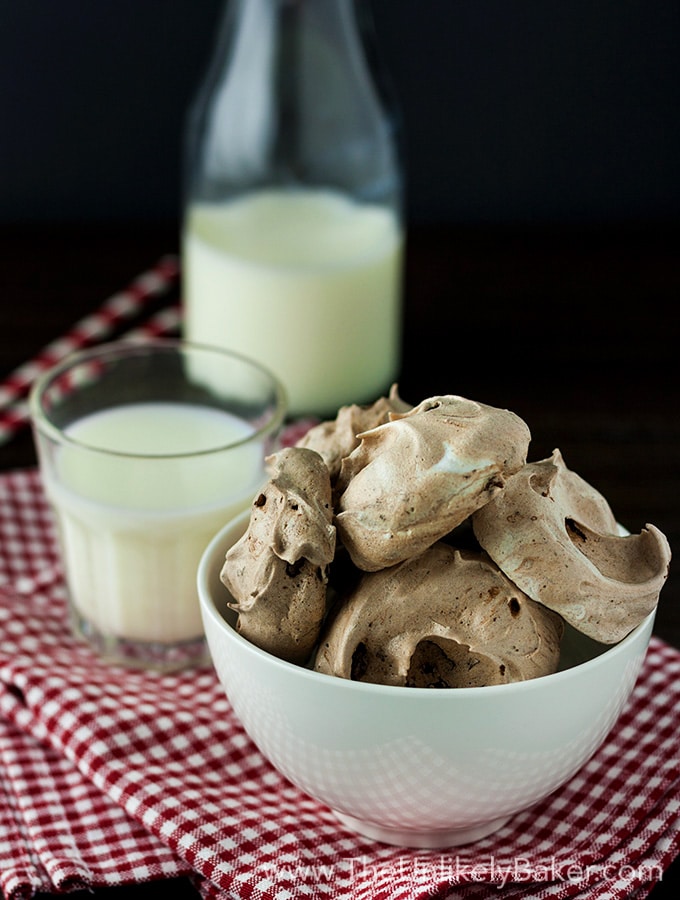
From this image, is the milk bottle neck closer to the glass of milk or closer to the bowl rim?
the glass of milk

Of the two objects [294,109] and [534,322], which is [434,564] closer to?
[294,109]

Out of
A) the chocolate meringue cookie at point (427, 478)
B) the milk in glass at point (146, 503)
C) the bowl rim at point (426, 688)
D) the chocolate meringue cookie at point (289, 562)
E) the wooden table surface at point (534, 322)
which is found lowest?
the wooden table surface at point (534, 322)

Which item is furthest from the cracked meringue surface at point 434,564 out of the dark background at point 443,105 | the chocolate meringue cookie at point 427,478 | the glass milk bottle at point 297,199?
the dark background at point 443,105

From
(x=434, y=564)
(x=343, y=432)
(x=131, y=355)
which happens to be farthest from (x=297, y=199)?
(x=434, y=564)

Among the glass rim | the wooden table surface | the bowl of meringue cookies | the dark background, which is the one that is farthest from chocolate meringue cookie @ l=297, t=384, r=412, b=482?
the dark background

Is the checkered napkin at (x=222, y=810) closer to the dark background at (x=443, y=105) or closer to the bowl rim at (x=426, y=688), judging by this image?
the bowl rim at (x=426, y=688)

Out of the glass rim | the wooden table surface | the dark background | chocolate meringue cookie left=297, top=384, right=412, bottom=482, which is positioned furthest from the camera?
the dark background

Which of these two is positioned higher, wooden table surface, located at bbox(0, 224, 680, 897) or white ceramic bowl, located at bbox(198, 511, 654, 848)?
white ceramic bowl, located at bbox(198, 511, 654, 848)
